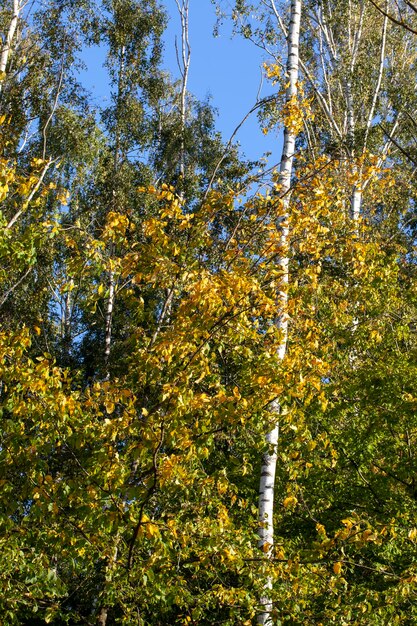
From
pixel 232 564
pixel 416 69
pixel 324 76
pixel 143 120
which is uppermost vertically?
pixel 416 69

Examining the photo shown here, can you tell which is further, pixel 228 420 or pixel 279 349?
pixel 279 349

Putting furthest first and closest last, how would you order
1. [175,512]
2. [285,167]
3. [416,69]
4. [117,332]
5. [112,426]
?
[416,69] → [117,332] → [285,167] → [175,512] → [112,426]

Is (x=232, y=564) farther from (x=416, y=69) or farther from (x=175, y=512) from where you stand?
(x=416, y=69)

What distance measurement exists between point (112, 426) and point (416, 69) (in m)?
24.6

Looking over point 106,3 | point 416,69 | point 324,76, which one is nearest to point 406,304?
point 324,76

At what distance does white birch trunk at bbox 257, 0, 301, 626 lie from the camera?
614 centimetres

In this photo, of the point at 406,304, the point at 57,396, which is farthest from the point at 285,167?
the point at 57,396

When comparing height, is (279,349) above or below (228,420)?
above

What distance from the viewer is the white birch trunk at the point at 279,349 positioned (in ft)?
20.1

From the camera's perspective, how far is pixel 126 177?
2191 centimetres

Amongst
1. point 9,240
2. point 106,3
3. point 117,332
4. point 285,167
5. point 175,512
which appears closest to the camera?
point 9,240

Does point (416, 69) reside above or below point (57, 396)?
above

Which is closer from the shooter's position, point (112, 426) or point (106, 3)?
point (112, 426)

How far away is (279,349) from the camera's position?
7395mm
